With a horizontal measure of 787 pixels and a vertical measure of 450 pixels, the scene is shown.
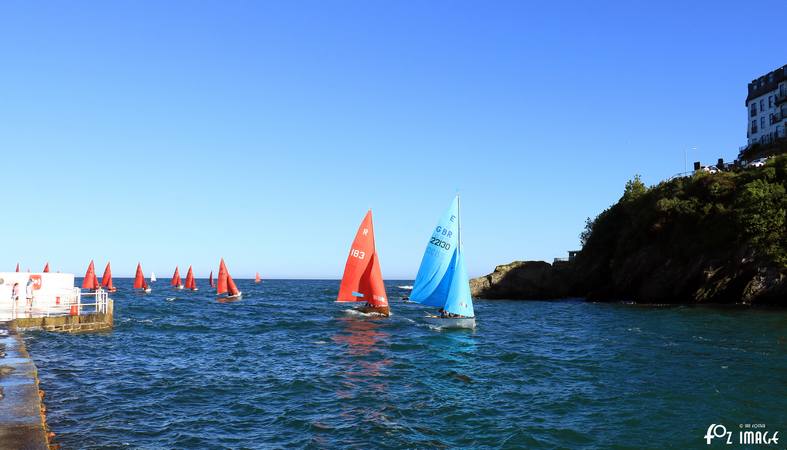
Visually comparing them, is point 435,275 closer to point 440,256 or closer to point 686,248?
point 440,256

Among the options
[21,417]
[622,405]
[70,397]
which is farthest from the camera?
[70,397]

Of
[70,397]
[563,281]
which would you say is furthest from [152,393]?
[563,281]

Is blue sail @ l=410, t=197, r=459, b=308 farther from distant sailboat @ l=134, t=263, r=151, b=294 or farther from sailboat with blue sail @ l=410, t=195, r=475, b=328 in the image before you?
distant sailboat @ l=134, t=263, r=151, b=294

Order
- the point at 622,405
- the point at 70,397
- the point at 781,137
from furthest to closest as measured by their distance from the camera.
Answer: the point at 781,137
the point at 70,397
the point at 622,405

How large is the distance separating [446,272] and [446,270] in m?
0.15

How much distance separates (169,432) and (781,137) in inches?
3534

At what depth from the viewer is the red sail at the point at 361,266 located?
43.9 metres

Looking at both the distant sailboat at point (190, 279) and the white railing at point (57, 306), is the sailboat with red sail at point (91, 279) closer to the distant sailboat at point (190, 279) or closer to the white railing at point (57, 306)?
the distant sailboat at point (190, 279)

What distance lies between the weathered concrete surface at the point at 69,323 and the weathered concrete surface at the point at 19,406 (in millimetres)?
14730

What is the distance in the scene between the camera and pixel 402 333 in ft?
126

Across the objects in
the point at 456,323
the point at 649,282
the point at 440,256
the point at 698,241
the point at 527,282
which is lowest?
the point at 456,323

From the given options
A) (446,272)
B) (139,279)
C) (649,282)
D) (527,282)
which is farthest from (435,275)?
(139,279)

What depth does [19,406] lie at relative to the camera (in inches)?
574

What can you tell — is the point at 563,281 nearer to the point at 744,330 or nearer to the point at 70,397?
the point at 744,330
